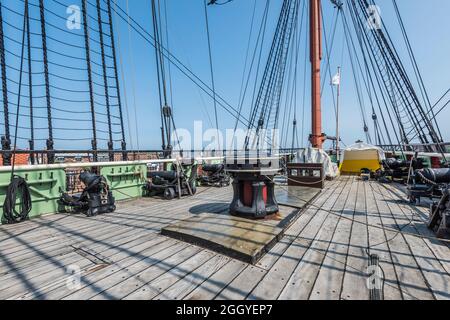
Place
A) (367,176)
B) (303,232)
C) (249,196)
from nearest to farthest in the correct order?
1. (303,232)
2. (249,196)
3. (367,176)

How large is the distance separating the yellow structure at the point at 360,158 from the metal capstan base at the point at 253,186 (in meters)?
7.53

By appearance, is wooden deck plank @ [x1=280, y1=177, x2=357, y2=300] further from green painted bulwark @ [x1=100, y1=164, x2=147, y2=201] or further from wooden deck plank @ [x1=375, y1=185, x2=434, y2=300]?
green painted bulwark @ [x1=100, y1=164, x2=147, y2=201]

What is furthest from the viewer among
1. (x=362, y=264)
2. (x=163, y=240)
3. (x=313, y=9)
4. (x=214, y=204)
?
(x=313, y=9)

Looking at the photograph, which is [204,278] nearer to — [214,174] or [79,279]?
[79,279]

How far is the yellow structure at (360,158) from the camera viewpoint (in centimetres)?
896

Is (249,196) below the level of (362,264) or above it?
above

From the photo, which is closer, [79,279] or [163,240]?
[79,279]

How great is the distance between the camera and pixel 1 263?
77.6 inches

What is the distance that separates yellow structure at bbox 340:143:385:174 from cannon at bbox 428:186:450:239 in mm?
7030

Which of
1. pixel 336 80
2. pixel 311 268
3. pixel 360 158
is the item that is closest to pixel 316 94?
pixel 360 158

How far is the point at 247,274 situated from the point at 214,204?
2525 millimetres

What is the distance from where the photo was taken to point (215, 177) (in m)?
6.82

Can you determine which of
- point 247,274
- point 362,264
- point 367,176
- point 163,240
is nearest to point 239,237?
point 247,274

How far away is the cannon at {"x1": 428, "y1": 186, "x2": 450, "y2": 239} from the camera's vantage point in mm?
2330
